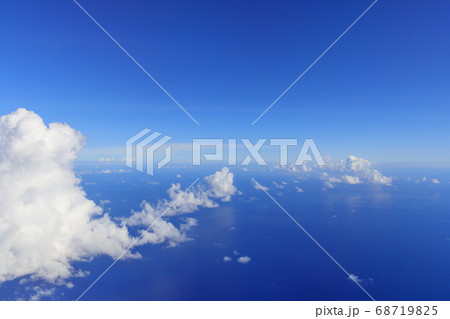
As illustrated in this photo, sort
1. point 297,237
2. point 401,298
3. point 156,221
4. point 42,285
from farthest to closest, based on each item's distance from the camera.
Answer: point 156,221 < point 297,237 < point 42,285 < point 401,298

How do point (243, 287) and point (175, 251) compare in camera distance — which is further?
point (175, 251)

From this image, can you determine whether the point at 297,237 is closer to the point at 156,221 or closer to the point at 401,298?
the point at 401,298

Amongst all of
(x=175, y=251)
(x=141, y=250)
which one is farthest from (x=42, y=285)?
(x=175, y=251)

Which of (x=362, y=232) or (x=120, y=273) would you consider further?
(x=362, y=232)

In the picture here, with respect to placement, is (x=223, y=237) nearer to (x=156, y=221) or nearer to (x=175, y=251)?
(x=175, y=251)
